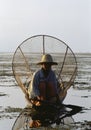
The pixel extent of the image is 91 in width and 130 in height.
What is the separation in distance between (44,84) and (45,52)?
2053 millimetres

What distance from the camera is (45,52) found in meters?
11.5

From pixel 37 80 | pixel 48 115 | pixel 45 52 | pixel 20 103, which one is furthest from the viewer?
pixel 20 103

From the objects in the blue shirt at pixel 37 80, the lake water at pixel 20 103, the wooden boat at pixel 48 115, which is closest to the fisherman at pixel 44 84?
the blue shirt at pixel 37 80

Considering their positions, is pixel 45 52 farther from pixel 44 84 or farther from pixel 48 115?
pixel 48 115

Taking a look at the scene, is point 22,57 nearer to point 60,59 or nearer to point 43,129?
point 60,59

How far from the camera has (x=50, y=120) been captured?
934 centimetres

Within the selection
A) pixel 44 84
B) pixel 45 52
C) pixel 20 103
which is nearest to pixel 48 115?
pixel 44 84

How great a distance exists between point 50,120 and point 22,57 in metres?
2.73

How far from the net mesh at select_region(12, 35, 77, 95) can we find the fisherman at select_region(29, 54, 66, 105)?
155cm

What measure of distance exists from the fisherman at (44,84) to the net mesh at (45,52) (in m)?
1.55

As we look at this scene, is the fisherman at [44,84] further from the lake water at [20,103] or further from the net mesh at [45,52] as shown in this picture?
the net mesh at [45,52]

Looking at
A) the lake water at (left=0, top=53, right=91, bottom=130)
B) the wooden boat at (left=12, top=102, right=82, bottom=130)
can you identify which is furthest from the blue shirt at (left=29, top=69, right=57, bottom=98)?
the lake water at (left=0, top=53, right=91, bottom=130)

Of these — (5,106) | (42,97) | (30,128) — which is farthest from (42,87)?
(5,106)

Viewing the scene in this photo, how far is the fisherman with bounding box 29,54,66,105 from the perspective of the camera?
9.35m
